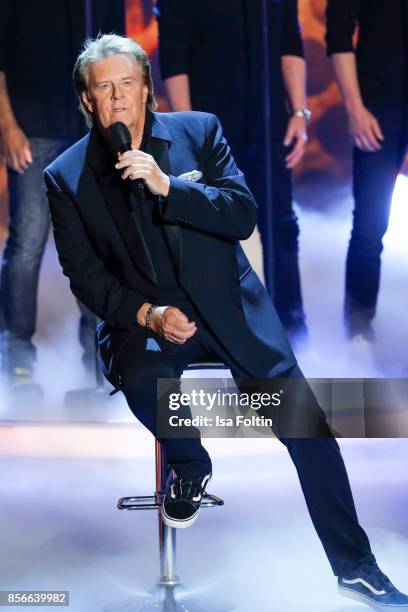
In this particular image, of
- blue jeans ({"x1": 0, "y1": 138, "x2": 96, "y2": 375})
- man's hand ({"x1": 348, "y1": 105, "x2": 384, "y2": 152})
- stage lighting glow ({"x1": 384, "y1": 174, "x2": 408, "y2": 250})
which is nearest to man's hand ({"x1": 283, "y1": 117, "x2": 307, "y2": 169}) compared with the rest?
man's hand ({"x1": 348, "y1": 105, "x2": 384, "y2": 152})

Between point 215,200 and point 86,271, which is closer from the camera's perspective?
point 215,200

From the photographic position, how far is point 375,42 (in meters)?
3.65

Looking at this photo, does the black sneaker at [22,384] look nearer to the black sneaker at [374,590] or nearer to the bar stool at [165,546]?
the bar stool at [165,546]

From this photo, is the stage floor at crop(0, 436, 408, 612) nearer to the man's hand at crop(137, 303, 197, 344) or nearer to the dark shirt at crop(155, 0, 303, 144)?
the man's hand at crop(137, 303, 197, 344)

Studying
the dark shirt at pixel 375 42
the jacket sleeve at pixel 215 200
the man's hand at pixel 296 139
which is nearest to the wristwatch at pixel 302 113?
the man's hand at pixel 296 139

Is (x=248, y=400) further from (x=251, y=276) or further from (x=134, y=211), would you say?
(x=134, y=211)

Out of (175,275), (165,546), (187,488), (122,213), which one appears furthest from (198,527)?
(122,213)

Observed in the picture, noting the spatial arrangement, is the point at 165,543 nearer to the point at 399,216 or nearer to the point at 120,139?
the point at 120,139

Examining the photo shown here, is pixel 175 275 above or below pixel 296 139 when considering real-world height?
below

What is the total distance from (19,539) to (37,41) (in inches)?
89.3

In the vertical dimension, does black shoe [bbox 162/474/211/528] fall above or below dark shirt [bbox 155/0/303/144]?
below

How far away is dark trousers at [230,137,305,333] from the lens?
3738 millimetres

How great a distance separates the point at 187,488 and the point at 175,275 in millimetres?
458

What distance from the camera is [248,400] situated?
1.96 metres
